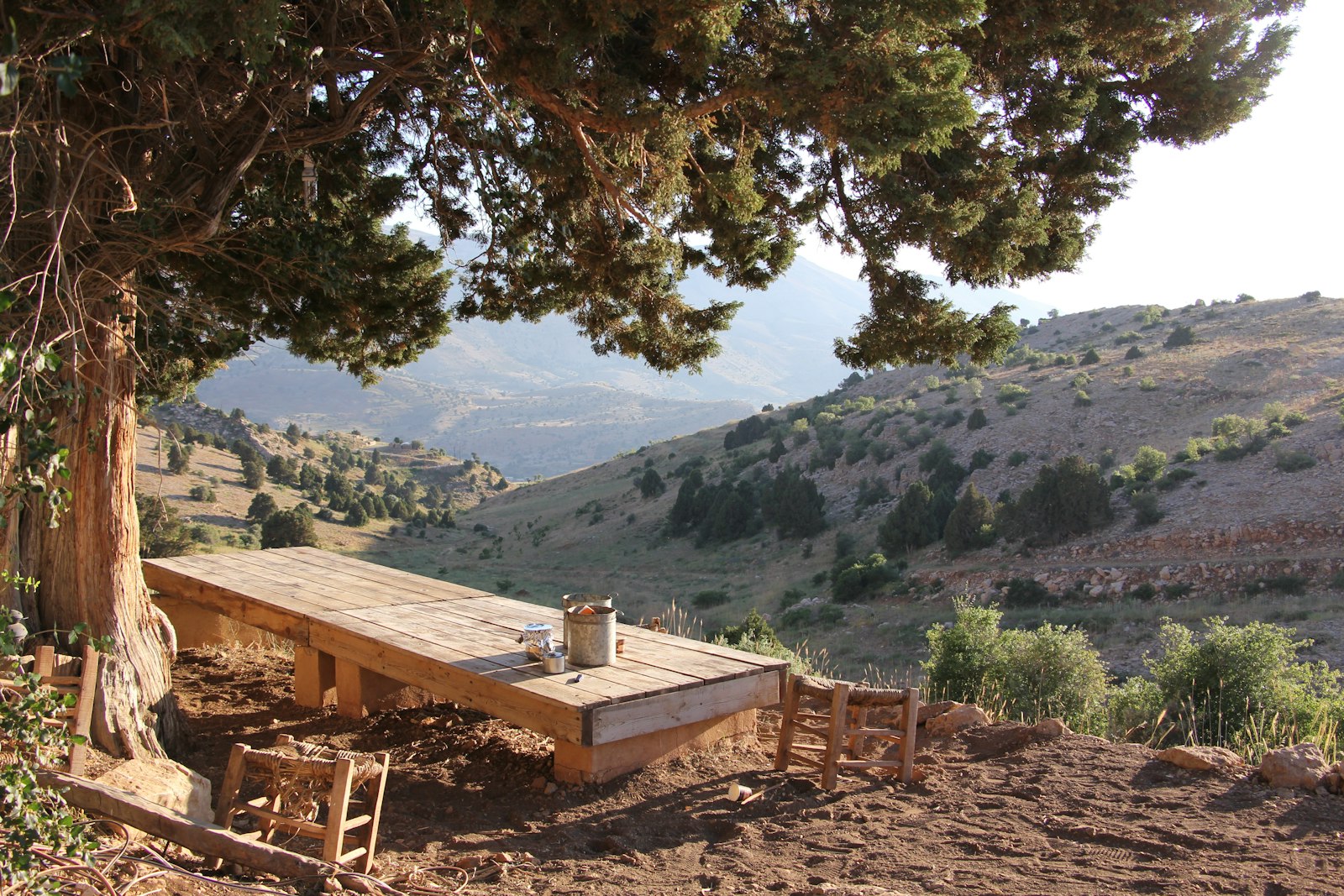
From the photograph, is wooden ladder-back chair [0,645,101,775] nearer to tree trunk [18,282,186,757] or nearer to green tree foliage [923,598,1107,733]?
tree trunk [18,282,186,757]

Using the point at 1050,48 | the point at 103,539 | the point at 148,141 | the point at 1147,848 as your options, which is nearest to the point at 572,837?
the point at 1147,848

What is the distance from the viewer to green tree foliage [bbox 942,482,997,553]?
101 ft

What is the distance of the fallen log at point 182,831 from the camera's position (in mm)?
3332

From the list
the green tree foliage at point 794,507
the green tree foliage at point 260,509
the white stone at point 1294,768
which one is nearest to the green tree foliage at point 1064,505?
the green tree foliage at point 794,507

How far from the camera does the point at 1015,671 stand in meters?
8.71

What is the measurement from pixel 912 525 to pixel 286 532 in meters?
19.4

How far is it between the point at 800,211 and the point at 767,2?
159 cm

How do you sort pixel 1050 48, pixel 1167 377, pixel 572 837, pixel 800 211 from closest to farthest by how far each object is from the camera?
pixel 572 837 < pixel 1050 48 < pixel 800 211 < pixel 1167 377

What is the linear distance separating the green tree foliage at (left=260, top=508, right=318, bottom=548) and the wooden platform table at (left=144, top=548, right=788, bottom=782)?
21856 millimetres

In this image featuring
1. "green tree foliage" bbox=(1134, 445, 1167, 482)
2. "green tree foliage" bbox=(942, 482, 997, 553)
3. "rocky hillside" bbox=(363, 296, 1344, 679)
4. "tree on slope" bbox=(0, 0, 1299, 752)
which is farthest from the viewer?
"green tree foliage" bbox=(1134, 445, 1167, 482)

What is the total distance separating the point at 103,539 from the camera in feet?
16.8

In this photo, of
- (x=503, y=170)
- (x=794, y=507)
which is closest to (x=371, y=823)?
(x=503, y=170)

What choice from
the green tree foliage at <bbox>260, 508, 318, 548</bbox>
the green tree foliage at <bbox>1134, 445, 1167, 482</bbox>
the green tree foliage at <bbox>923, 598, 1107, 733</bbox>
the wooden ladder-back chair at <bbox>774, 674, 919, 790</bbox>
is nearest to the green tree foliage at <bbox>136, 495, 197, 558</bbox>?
the green tree foliage at <bbox>260, 508, 318, 548</bbox>

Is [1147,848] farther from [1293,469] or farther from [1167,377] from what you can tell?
[1167,377]
